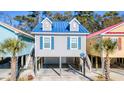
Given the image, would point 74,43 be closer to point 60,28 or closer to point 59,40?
point 59,40

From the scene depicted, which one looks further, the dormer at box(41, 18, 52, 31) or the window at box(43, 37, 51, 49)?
the dormer at box(41, 18, 52, 31)

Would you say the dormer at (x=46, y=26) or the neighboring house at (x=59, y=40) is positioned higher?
the dormer at (x=46, y=26)

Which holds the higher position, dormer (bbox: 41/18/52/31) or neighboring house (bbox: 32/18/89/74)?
dormer (bbox: 41/18/52/31)

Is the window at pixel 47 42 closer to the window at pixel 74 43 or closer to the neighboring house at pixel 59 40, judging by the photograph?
the neighboring house at pixel 59 40

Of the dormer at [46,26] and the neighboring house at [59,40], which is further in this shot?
the dormer at [46,26]

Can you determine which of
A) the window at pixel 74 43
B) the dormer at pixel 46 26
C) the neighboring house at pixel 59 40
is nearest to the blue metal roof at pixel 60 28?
the neighboring house at pixel 59 40

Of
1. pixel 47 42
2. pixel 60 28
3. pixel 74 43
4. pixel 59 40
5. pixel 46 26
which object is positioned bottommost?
pixel 74 43

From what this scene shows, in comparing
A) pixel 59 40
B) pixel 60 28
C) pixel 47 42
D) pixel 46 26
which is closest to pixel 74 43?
pixel 59 40

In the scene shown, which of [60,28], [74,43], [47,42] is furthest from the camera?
[60,28]

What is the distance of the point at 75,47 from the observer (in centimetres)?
2734

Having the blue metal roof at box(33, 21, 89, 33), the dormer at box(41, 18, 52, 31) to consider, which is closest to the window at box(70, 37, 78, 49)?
the blue metal roof at box(33, 21, 89, 33)

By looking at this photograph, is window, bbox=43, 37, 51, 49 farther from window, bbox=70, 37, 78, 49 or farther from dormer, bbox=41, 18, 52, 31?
window, bbox=70, 37, 78, 49

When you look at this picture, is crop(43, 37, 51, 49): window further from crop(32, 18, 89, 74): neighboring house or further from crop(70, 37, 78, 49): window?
crop(70, 37, 78, 49): window
